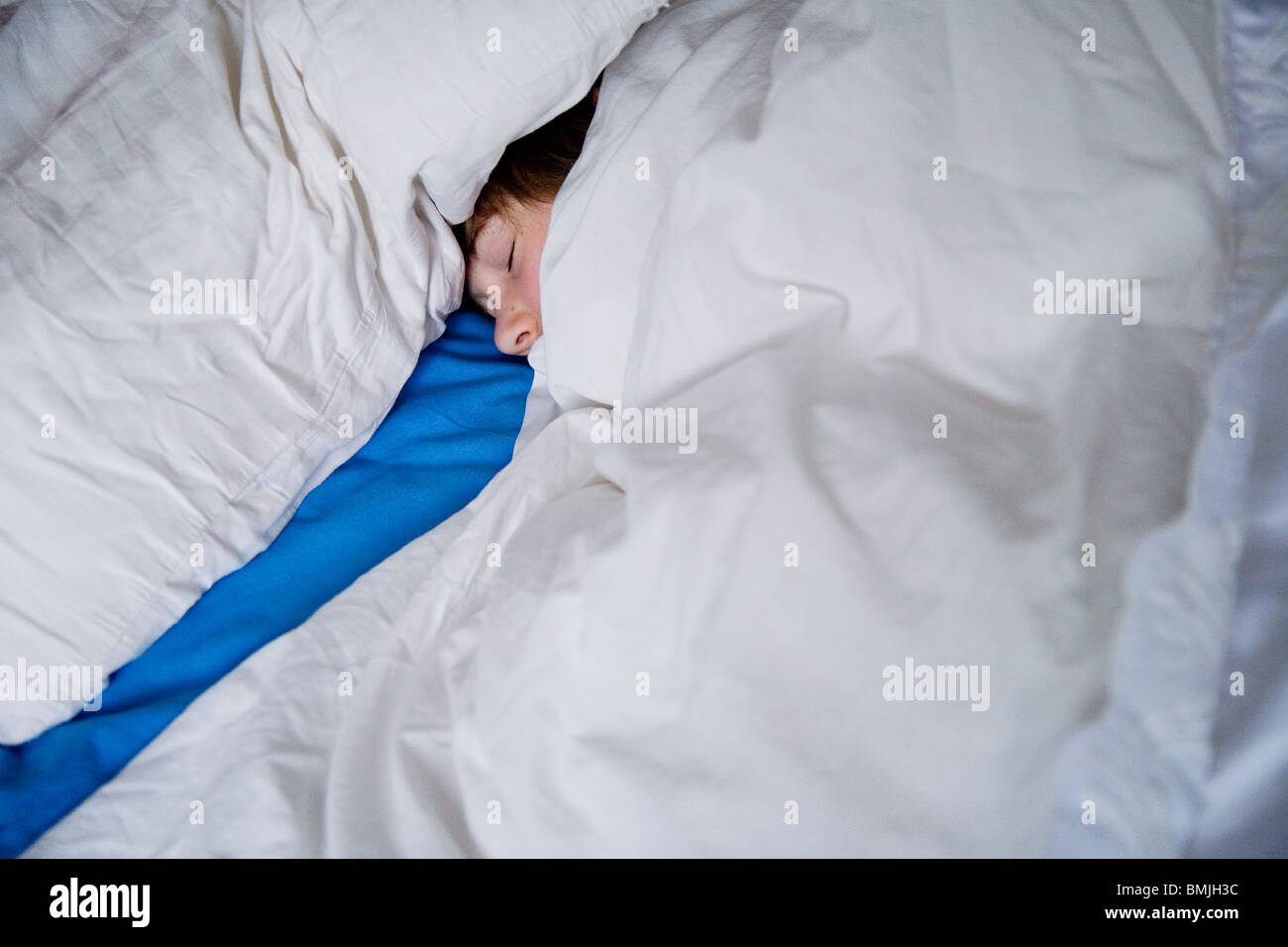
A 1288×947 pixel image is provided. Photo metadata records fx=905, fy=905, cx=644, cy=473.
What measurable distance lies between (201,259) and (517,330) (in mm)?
347

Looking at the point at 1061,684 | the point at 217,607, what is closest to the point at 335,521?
the point at 217,607

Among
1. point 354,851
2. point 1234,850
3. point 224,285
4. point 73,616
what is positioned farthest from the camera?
point 224,285

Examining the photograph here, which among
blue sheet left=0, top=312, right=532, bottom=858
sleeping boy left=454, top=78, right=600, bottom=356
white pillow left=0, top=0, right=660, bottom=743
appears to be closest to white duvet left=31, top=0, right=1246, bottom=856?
blue sheet left=0, top=312, right=532, bottom=858

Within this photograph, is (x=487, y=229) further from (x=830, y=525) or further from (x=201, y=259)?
(x=830, y=525)

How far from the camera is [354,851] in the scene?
66 centimetres

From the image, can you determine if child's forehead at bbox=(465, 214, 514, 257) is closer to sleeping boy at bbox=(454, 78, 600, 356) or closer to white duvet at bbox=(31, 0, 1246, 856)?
sleeping boy at bbox=(454, 78, 600, 356)

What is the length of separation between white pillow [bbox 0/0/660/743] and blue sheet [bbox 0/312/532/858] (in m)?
0.02

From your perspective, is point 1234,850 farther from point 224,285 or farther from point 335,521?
point 224,285

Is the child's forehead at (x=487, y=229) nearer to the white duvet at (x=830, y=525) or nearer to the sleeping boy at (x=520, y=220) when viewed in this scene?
the sleeping boy at (x=520, y=220)

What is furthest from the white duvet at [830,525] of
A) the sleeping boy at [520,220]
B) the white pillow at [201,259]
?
the sleeping boy at [520,220]

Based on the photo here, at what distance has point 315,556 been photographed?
36.8 inches

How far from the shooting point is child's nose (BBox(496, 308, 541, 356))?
1.10 metres

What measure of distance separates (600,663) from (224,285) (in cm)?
59

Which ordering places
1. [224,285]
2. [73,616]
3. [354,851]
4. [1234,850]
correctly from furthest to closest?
[224,285], [73,616], [354,851], [1234,850]
